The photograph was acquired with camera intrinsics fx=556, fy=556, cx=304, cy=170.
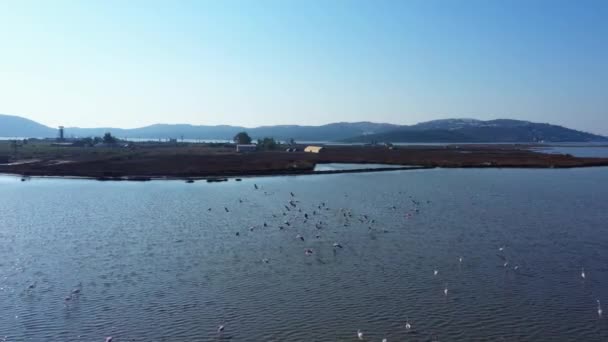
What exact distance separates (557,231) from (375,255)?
864 centimetres

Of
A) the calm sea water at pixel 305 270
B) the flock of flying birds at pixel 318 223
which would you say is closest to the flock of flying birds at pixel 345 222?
the flock of flying birds at pixel 318 223

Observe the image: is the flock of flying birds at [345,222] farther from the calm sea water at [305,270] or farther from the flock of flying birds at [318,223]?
the calm sea water at [305,270]

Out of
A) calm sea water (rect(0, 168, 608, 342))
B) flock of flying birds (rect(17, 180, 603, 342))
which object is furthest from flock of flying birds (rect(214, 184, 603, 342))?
calm sea water (rect(0, 168, 608, 342))

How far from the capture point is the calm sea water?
1214 centimetres

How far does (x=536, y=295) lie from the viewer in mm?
14086

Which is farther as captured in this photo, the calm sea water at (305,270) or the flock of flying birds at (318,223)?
the calm sea water at (305,270)

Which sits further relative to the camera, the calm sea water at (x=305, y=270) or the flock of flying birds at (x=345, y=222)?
the calm sea water at (x=305, y=270)

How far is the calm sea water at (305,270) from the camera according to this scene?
478 inches

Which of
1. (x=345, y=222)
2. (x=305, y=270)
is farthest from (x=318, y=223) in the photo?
(x=305, y=270)

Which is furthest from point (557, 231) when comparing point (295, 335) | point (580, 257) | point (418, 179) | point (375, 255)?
point (418, 179)

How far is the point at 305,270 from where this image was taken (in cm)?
1645

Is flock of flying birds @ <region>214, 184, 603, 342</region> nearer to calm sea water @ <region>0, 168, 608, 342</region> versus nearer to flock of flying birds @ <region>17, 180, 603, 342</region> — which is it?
flock of flying birds @ <region>17, 180, 603, 342</region>

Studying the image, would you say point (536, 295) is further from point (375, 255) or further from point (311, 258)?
point (311, 258)

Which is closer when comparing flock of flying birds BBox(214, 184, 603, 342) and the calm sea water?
flock of flying birds BBox(214, 184, 603, 342)
